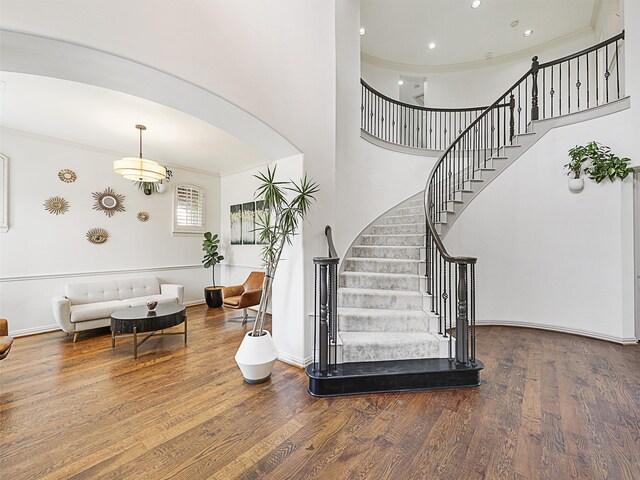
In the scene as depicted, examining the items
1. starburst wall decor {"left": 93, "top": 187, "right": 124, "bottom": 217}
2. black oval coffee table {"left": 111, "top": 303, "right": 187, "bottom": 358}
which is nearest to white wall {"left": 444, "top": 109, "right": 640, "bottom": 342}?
black oval coffee table {"left": 111, "top": 303, "right": 187, "bottom": 358}

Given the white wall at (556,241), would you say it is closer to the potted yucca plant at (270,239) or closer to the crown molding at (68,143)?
the potted yucca plant at (270,239)

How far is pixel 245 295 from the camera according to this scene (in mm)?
4691

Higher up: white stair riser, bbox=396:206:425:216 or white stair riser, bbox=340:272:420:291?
white stair riser, bbox=396:206:425:216

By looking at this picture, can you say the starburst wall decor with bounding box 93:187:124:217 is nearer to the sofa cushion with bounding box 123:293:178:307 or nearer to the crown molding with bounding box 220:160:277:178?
the sofa cushion with bounding box 123:293:178:307

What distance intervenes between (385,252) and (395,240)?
1.09 feet

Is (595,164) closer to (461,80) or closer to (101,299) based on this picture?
(461,80)

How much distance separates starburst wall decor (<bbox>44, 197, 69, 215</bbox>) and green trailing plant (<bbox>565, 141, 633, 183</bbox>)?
25.3 ft

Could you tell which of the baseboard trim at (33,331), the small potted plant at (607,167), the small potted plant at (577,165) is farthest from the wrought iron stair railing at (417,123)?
the baseboard trim at (33,331)

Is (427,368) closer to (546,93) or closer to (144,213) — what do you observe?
(144,213)

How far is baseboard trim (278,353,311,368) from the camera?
10.1 feet

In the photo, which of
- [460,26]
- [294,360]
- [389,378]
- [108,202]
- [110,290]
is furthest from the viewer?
[460,26]

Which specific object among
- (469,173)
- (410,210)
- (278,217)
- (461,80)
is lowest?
(278,217)

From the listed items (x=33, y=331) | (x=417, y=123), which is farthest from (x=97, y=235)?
(x=417, y=123)

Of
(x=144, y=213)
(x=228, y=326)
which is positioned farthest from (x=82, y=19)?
(x=144, y=213)
